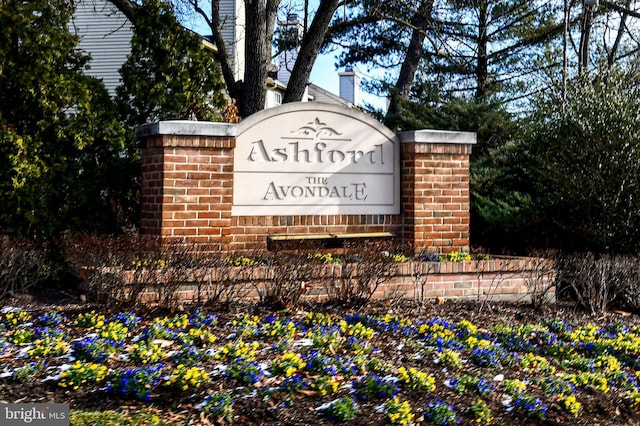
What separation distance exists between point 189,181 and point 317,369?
345 centimetres

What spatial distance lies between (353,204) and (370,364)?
3.72m

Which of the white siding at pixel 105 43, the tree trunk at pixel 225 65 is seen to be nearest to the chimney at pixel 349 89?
the white siding at pixel 105 43

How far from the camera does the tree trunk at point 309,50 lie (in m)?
12.4

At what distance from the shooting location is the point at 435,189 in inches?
349

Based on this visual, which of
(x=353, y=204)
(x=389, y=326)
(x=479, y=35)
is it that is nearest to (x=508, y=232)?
(x=353, y=204)

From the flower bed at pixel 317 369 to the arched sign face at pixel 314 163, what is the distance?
2.17m

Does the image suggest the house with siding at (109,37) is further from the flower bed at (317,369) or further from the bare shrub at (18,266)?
the flower bed at (317,369)

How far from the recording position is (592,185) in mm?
9445

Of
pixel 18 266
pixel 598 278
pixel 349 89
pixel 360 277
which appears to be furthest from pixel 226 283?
pixel 349 89

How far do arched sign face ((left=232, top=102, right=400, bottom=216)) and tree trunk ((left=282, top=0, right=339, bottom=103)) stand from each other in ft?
13.1

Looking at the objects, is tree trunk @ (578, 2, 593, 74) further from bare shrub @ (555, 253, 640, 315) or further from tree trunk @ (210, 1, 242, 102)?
bare shrub @ (555, 253, 640, 315)

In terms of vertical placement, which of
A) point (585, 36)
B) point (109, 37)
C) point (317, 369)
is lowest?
point (317, 369)

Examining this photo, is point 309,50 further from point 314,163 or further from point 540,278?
point 540,278

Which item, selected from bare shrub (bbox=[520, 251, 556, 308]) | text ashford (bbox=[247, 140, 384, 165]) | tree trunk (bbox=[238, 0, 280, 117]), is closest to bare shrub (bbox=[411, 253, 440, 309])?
bare shrub (bbox=[520, 251, 556, 308])
